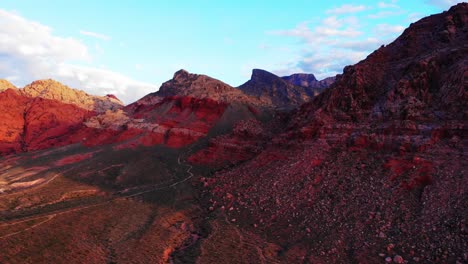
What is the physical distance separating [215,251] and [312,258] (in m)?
4.56

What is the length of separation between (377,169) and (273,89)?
65209 mm

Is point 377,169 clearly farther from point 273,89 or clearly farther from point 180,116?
point 273,89

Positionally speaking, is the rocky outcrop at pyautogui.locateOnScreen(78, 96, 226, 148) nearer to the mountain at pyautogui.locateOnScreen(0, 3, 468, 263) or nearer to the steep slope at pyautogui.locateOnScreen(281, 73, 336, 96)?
the mountain at pyautogui.locateOnScreen(0, 3, 468, 263)

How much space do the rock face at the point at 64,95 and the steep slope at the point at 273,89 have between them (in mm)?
29527

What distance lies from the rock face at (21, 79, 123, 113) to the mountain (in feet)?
103

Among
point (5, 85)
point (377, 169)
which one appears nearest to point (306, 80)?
point (5, 85)

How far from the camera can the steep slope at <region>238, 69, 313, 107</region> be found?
269 feet

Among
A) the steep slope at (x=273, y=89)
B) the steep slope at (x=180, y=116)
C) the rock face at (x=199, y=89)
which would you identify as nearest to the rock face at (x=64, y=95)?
the rock face at (x=199, y=89)

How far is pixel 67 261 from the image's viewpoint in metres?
17.3

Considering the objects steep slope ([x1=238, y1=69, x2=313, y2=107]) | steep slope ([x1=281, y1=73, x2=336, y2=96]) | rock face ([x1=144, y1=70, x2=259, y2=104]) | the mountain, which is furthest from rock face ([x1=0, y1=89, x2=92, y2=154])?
steep slope ([x1=281, y1=73, x2=336, y2=96])

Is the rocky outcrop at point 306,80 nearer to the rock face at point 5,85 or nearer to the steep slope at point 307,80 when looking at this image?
the steep slope at point 307,80

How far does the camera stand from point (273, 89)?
86.1 meters

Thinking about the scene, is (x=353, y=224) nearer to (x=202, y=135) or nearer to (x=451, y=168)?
(x=451, y=168)

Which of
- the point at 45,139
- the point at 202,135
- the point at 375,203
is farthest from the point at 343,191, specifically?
the point at 45,139
